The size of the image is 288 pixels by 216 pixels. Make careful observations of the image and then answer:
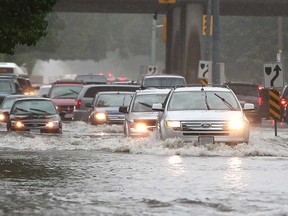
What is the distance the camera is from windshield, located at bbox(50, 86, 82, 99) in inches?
1911

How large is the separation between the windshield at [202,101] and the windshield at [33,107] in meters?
9.61

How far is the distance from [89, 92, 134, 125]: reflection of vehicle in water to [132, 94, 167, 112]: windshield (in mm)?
5149

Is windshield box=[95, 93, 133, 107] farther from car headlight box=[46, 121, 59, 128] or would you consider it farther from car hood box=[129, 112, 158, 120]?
car hood box=[129, 112, 158, 120]

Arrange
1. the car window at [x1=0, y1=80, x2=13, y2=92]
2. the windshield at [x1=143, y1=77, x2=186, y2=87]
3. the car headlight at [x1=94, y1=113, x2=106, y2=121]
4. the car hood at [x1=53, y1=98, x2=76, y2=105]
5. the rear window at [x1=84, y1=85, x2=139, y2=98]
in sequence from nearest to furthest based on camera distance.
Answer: the car headlight at [x1=94, y1=113, x2=106, y2=121]
the rear window at [x1=84, y1=85, x2=139, y2=98]
the windshield at [x1=143, y1=77, x2=186, y2=87]
the car window at [x1=0, y1=80, x2=13, y2=92]
the car hood at [x1=53, y1=98, x2=76, y2=105]

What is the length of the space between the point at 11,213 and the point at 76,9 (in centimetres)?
5637

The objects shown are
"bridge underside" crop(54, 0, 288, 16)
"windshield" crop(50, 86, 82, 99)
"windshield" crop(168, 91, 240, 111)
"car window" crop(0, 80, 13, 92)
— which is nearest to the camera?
"windshield" crop(168, 91, 240, 111)

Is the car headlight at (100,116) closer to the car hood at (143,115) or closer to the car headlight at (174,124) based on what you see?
Answer: the car hood at (143,115)

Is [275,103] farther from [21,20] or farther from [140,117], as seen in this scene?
[21,20]

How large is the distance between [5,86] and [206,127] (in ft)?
82.3

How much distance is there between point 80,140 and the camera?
2789 cm

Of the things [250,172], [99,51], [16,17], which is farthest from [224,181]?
[99,51]

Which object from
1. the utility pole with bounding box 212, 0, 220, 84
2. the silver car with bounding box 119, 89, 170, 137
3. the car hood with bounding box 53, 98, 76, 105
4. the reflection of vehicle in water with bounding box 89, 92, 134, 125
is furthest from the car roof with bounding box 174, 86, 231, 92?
the car hood with bounding box 53, 98, 76, 105

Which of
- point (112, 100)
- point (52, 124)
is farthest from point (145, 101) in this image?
point (112, 100)

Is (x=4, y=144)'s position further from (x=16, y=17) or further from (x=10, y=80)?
(x=10, y=80)
